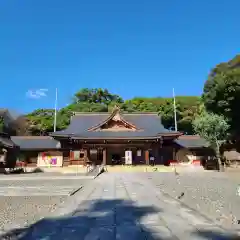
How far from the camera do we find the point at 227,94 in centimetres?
3014

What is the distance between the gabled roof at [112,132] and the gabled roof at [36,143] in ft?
9.05

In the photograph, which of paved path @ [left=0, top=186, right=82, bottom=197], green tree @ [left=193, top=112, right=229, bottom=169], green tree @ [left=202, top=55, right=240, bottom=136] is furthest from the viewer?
green tree @ [left=202, top=55, right=240, bottom=136]

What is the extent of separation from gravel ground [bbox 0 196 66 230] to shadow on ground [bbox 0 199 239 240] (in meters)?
0.67

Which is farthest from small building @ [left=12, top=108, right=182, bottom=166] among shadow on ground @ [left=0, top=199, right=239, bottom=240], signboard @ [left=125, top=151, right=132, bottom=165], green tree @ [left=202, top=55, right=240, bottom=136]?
shadow on ground @ [left=0, top=199, right=239, bottom=240]

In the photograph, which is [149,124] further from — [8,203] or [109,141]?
[8,203]

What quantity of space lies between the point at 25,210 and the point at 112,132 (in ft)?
90.3

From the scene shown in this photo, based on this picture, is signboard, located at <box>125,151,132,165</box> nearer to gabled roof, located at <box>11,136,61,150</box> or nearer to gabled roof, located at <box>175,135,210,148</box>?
gabled roof, located at <box>175,135,210,148</box>

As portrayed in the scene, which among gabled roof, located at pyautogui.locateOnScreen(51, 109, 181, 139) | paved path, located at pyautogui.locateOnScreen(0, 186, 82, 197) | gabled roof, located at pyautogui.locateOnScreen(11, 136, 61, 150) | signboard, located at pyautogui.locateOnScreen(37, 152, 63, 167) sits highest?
gabled roof, located at pyautogui.locateOnScreen(51, 109, 181, 139)

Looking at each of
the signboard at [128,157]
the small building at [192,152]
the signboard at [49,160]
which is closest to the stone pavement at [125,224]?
the signboard at [128,157]

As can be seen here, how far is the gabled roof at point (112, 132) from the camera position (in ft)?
108

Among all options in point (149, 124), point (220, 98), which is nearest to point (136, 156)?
point (149, 124)

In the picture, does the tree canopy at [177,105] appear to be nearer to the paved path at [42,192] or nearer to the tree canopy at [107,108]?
the tree canopy at [107,108]

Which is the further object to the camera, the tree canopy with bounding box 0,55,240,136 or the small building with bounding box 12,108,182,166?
the small building with bounding box 12,108,182,166

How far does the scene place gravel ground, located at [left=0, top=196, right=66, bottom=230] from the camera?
6.19 m
